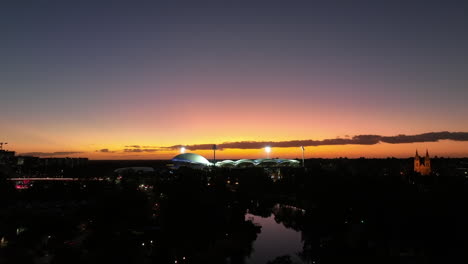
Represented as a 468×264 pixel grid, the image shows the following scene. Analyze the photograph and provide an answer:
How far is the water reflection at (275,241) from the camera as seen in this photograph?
3030cm

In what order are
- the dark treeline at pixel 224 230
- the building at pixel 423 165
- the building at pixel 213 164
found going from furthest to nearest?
the building at pixel 213 164 < the building at pixel 423 165 < the dark treeline at pixel 224 230

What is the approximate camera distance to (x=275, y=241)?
118 ft

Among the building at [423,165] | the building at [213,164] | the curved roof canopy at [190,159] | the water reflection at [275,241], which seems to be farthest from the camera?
the curved roof canopy at [190,159]

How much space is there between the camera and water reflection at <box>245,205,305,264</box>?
99.4 feet

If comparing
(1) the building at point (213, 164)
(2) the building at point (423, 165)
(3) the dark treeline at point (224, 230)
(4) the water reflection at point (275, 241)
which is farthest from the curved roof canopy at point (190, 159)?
(4) the water reflection at point (275, 241)

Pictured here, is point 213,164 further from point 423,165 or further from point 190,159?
point 423,165

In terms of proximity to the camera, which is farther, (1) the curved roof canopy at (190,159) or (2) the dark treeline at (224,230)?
(1) the curved roof canopy at (190,159)

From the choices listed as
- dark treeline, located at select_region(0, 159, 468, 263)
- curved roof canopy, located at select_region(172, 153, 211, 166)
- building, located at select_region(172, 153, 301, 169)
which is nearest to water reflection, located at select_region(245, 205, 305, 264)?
dark treeline, located at select_region(0, 159, 468, 263)

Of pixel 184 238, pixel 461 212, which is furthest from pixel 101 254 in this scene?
pixel 461 212

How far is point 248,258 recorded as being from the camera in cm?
2925

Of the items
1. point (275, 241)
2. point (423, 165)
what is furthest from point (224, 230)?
point (423, 165)

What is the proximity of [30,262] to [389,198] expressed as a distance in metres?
37.9

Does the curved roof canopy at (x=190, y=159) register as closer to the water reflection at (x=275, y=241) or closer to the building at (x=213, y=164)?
the building at (x=213, y=164)

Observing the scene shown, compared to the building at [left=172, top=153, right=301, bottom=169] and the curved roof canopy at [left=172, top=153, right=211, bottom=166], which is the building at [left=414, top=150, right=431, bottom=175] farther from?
the curved roof canopy at [left=172, top=153, right=211, bottom=166]
